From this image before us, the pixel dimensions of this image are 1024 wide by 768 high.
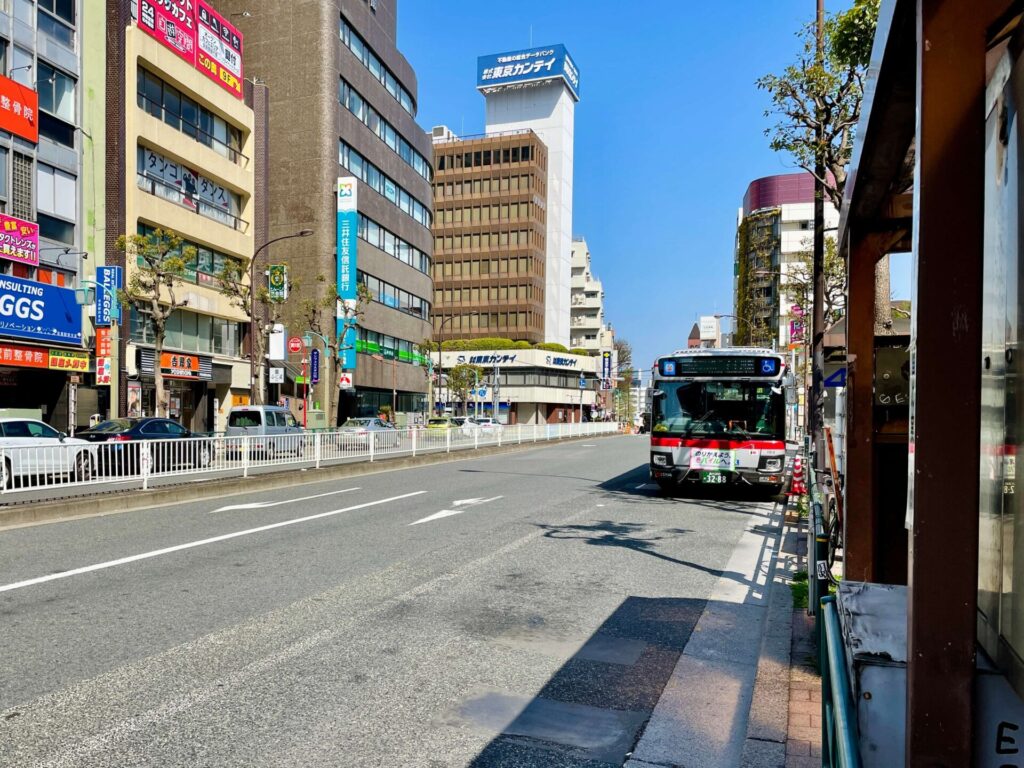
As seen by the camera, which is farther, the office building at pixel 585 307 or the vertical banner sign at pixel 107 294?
the office building at pixel 585 307

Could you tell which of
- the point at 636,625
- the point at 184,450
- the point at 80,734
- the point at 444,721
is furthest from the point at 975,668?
the point at 184,450

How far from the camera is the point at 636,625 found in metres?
6.46

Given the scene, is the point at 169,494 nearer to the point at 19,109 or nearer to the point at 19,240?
the point at 19,240

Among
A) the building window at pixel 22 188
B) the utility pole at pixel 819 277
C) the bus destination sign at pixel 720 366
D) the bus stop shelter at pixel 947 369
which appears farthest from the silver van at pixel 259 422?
the bus stop shelter at pixel 947 369

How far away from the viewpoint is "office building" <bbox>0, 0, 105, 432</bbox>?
24438 mm

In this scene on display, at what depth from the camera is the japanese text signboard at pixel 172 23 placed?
32.0 m

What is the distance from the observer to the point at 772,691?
4773mm

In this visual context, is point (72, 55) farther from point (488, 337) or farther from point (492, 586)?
point (488, 337)

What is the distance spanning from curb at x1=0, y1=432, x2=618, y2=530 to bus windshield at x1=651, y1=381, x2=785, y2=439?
902 centimetres

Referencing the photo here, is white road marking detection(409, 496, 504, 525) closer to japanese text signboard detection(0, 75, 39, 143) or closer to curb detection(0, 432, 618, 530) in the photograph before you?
curb detection(0, 432, 618, 530)

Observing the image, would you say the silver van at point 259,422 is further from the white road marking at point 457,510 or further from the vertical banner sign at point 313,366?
the vertical banner sign at point 313,366

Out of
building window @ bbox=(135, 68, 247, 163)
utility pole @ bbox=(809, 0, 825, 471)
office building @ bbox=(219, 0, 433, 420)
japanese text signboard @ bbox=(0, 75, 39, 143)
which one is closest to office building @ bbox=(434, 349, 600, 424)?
office building @ bbox=(219, 0, 433, 420)

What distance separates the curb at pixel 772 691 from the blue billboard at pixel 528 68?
110144mm

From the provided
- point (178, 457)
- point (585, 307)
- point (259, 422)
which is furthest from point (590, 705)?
point (585, 307)
